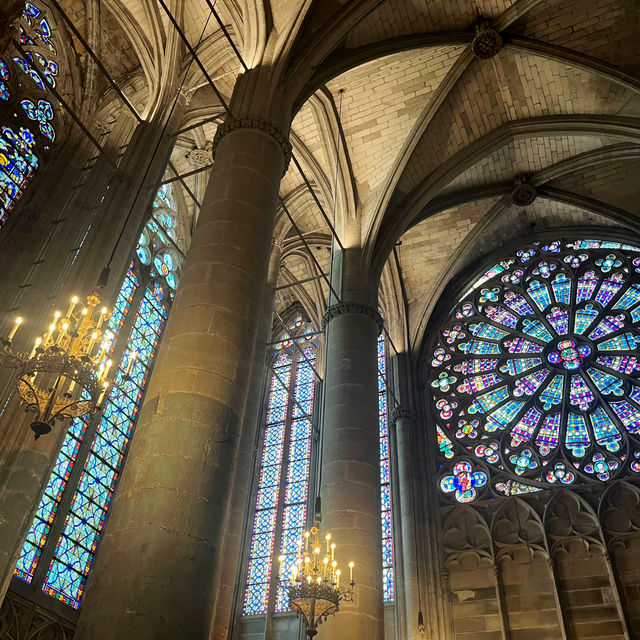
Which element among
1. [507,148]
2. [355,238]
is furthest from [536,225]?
[355,238]

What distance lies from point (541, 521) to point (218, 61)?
A: 1136 centimetres

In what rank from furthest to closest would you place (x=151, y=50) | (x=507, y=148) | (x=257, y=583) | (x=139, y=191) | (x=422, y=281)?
(x=422, y=281) < (x=507, y=148) < (x=257, y=583) < (x=151, y=50) < (x=139, y=191)

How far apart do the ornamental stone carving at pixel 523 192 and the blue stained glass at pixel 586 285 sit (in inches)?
95.4

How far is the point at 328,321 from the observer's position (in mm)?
12641

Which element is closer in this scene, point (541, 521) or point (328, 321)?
point (328, 321)

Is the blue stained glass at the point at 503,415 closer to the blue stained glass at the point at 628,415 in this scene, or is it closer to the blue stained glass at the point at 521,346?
the blue stained glass at the point at 521,346

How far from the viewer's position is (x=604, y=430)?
1479cm

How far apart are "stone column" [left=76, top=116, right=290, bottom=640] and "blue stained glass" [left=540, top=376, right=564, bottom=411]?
10029 millimetres

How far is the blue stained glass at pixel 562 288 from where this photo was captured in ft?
56.5

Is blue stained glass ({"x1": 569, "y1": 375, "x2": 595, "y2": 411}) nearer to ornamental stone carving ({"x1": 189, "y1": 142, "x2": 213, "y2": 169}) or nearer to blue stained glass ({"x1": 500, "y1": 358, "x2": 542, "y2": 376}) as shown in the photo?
blue stained glass ({"x1": 500, "y1": 358, "x2": 542, "y2": 376})

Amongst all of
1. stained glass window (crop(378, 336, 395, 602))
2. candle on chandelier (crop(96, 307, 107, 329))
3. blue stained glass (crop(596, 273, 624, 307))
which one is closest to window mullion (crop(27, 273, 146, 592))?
candle on chandelier (crop(96, 307, 107, 329))

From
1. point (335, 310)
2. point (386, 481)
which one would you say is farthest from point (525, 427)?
point (335, 310)

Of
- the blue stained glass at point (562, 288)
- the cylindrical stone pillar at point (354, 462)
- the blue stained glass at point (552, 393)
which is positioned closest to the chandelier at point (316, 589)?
the cylindrical stone pillar at point (354, 462)

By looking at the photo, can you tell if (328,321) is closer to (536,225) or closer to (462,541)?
(462,541)
